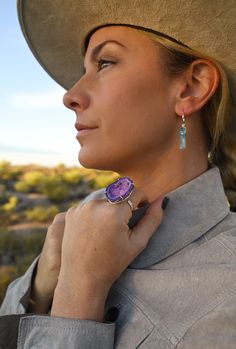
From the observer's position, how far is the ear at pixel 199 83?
1682 mm

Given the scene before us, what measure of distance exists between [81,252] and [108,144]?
472mm

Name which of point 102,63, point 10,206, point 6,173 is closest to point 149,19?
point 102,63

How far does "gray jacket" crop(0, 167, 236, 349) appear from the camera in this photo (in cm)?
121

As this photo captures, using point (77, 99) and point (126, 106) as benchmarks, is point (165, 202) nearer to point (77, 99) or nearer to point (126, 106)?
point (126, 106)

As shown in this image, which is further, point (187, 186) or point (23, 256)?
point (23, 256)

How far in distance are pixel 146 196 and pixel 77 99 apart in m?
0.48

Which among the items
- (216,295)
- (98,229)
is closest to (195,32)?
(98,229)

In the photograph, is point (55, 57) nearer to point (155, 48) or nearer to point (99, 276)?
point (155, 48)

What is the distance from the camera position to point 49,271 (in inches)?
64.3

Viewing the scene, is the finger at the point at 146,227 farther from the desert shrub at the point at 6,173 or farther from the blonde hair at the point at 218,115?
the desert shrub at the point at 6,173

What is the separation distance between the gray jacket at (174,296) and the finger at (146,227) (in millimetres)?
57

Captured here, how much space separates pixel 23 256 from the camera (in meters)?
7.44

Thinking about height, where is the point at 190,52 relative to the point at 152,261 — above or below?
above

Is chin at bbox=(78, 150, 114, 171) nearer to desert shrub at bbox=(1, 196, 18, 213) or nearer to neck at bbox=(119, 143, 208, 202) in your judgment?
neck at bbox=(119, 143, 208, 202)
